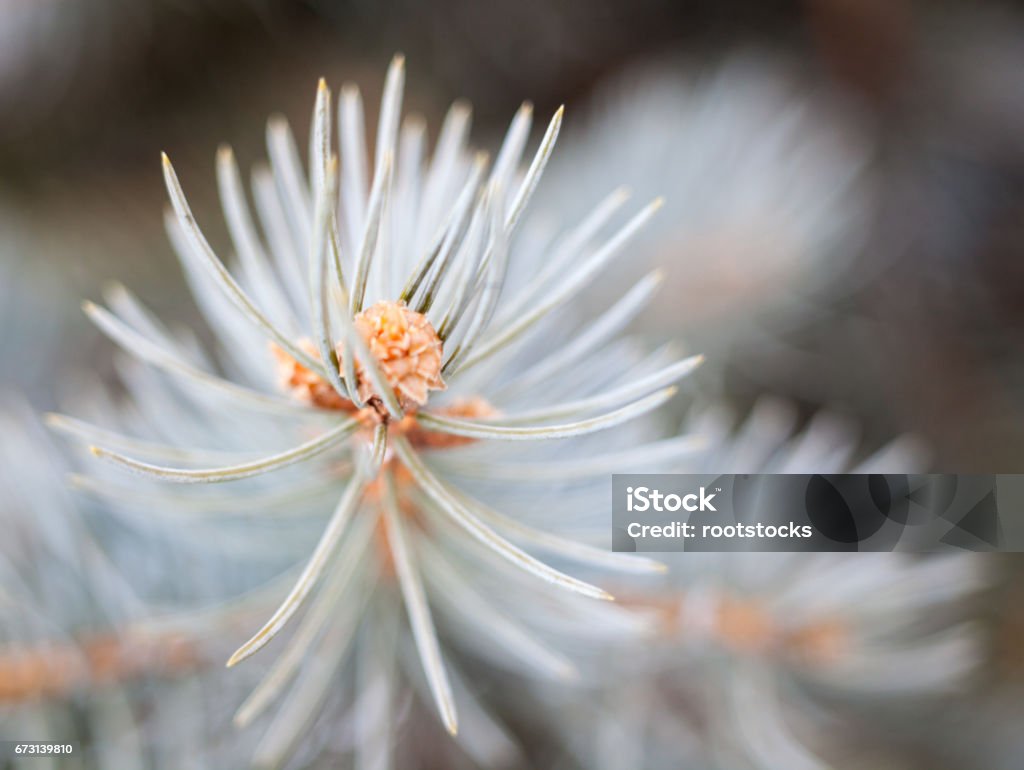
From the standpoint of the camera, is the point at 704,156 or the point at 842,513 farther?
the point at 704,156

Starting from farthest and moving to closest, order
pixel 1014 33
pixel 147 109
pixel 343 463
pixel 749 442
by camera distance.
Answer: pixel 1014 33, pixel 147 109, pixel 749 442, pixel 343 463

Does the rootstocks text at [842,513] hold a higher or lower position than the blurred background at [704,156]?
lower

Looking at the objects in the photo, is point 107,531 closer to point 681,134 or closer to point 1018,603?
point 681,134

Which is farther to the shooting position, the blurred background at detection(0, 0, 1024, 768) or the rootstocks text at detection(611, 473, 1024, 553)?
the blurred background at detection(0, 0, 1024, 768)

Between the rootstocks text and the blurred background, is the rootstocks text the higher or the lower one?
the lower one

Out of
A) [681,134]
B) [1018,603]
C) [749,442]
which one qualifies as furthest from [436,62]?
[1018,603]

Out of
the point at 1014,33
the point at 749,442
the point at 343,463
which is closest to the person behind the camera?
the point at 343,463

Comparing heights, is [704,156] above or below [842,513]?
above

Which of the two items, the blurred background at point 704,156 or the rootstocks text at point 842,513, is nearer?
the rootstocks text at point 842,513
